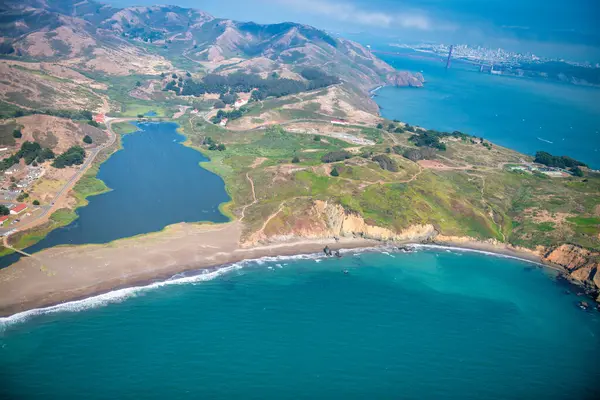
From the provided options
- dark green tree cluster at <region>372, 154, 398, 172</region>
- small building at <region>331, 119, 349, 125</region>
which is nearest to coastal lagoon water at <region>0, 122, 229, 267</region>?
dark green tree cluster at <region>372, 154, 398, 172</region>

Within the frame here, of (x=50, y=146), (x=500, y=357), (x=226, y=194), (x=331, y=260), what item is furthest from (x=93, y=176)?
(x=500, y=357)

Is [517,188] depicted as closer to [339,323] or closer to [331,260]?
[331,260]

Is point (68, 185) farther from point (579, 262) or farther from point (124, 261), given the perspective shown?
point (579, 262)

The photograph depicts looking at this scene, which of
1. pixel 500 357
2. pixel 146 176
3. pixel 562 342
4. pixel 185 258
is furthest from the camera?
pixel 146 176

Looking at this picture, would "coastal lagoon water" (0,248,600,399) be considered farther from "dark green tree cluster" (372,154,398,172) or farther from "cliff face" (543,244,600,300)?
"dark green tree cluster" (372,154,398,172)

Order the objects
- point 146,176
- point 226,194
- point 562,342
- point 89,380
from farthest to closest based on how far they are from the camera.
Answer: point 146,176
point 226,194
point 562,342
point 89,380

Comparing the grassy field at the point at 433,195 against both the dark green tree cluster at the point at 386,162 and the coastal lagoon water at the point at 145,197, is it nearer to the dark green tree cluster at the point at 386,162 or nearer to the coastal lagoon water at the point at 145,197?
the dark green tree cluster at the point at 386,162

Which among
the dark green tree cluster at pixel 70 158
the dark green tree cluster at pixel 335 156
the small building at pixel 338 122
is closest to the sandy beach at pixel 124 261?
the dark green tree cluster at pixel 335 156
